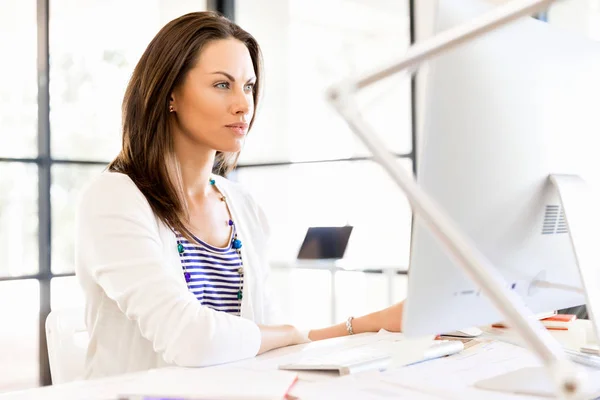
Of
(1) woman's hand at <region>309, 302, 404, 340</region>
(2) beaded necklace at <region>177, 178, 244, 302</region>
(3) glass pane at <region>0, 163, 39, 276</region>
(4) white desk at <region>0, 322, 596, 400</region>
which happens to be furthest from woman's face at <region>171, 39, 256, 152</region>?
(3) glass pane at <region>0, 163, 39, 276</region>

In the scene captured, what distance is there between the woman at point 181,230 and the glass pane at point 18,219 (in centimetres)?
217

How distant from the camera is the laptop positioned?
362 cm

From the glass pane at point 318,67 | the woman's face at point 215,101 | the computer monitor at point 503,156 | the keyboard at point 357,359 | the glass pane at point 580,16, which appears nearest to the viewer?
the computer monitor at point 503,156

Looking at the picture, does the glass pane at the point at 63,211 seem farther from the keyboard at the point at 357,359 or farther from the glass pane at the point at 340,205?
the keyboard at the point at 357,359

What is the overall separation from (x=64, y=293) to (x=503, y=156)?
133 inches

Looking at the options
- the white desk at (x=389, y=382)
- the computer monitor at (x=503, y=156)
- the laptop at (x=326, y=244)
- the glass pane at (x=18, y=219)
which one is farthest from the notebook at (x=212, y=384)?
the glass pane at (x=18, y=219)

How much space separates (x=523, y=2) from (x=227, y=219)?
1.16m

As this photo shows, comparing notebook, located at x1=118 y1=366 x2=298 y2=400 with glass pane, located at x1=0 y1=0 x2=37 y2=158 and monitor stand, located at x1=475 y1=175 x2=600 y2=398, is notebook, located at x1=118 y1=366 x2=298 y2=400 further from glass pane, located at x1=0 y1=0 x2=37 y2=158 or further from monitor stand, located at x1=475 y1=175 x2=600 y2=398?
glass pane, located at x1=0 y1=0 x2=37 y2=158

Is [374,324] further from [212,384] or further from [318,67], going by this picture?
[318,67]

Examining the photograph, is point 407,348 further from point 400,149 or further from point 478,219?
point 400,149

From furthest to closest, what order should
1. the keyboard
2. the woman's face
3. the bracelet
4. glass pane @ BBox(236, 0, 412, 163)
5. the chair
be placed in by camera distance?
1. glass pane @ BBox(236, 0, 412, 163)
2. the woman's face
3. the bracelet
4. the chair
5. the keyboard

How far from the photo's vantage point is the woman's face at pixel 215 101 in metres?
1.60

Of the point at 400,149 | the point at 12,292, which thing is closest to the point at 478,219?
the point at 400,149

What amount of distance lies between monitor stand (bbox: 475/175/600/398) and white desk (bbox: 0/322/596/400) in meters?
0.04
